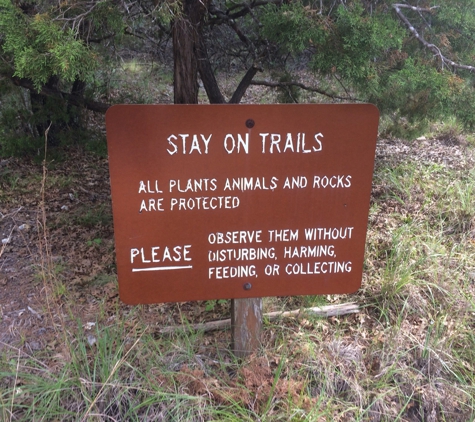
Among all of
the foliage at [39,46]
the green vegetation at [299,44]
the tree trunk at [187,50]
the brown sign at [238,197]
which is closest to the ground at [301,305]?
the brown sign at [238,197]

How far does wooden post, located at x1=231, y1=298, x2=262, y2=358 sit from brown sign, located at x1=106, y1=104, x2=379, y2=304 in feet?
0.74

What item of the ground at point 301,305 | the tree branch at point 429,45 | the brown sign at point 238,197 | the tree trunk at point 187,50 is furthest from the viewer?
the tree trunk at point 187,50

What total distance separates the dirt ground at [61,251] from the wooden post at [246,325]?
1.64ft

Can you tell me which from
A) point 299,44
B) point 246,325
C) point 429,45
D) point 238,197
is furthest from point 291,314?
point 429,45

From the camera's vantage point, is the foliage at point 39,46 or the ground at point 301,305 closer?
the foliage at point 39,46

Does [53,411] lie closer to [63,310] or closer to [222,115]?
[63,310]

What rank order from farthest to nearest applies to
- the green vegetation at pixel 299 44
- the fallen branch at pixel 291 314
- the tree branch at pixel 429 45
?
1. the tree branch at pixel 429 45
2. the fallen branch at pixel 291 314
3. the green vegetation at pixel 299 44

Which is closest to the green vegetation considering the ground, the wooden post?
the ground

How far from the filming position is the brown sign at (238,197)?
6.45 feet

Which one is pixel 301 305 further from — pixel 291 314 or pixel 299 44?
pixel 299 44

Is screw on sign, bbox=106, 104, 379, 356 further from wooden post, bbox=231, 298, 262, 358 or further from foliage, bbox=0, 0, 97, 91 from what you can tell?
foliage, bbox=0, 0, 97, 91

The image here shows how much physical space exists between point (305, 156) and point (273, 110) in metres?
0.27

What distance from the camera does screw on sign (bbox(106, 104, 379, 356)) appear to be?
6.46ft

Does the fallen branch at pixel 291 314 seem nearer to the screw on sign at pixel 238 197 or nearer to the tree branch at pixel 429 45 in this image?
the screw on sign at pixel 238 197
